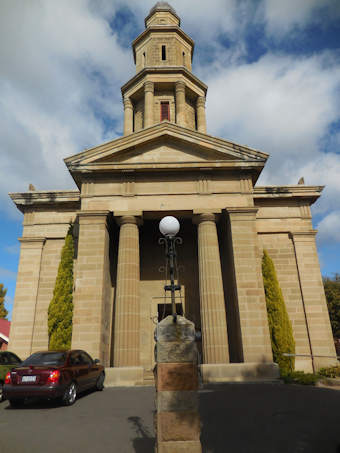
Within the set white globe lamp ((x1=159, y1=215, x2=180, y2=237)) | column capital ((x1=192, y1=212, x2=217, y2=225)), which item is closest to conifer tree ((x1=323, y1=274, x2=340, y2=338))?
column capital ((x1=192, y1=212, x2=217, y2=225))

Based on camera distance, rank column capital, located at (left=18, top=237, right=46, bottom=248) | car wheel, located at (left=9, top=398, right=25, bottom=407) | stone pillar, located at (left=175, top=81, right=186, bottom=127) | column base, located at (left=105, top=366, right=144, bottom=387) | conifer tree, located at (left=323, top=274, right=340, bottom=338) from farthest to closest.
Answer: conifer tree, located at (left=323, top=274, right=340, bottom=338), stone pillar, located at (left=175, top=81, right=186, bottom=127), column capital, located at (left=18, top=237, right=46, bottom=248), column base, located at (left=105, top=366, right=144, bottom=387), car wheel, located at (left=9, top=398, right=25, bottom=407)

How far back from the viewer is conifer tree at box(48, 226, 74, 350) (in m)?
15.1

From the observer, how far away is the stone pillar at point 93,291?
13320 millimetres

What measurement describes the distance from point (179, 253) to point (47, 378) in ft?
35.3

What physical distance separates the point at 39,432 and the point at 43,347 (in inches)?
429

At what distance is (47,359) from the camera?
30.4 feet

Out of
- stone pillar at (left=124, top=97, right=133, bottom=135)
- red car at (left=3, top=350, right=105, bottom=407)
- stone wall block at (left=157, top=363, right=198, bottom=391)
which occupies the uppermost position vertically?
stone pillar at (left=124, top=97, right=133, bottom=135)

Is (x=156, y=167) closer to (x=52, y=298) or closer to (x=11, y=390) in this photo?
(x=52, y=298)

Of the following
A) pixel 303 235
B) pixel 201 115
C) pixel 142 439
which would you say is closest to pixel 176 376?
pixel 142 439

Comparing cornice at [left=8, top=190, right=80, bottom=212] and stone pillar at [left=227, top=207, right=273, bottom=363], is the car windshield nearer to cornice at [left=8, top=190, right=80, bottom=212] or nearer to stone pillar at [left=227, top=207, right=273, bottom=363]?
stone pillar at [left=227, top=207, right=273, bottom=363]

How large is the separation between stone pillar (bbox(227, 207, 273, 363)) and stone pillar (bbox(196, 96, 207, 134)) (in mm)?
11841

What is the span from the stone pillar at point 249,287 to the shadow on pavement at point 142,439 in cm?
731

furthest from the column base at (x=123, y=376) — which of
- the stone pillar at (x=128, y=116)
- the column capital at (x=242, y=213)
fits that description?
the stone pillar at (x=128, y=116)

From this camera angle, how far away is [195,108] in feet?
86.7
